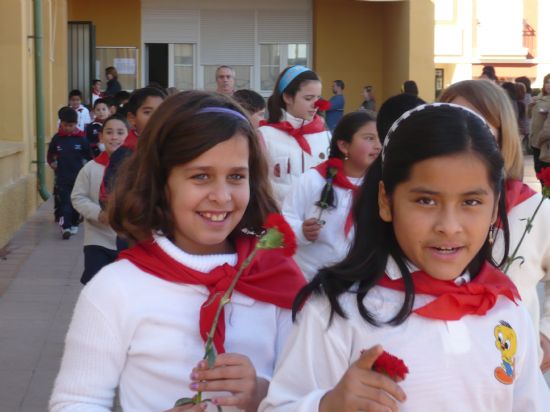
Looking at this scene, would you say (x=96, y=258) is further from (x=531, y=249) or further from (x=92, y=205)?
(x=531, y=249)

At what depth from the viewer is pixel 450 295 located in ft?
7.12

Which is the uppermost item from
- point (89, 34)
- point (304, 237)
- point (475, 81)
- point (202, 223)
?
point (89, 34)

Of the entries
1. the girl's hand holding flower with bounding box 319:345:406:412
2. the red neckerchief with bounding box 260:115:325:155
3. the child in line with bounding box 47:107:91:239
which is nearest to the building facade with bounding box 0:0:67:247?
the child in line with bounding box 47:107:91:239

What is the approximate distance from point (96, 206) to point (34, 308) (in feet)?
5.42

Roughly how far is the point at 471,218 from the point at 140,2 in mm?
22996

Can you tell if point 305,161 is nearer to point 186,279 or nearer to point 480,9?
point 186,279

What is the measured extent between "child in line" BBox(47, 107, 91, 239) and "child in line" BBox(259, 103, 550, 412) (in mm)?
9431

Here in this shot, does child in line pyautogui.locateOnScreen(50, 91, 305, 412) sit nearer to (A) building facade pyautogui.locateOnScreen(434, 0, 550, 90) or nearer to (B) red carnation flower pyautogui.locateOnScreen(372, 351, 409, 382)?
(B) red carnation flower pyautogui.locateOnScreen(372, 351, 409, 382)

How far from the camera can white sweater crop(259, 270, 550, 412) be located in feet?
6.91

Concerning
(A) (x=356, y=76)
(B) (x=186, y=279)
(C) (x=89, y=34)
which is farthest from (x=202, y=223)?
(A) (x=356, y=76)

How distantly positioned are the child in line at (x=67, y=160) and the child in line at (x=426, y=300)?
30.9 ft

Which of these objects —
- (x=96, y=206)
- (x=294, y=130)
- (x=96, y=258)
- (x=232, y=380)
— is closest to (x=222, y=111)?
(x=232, y=380)

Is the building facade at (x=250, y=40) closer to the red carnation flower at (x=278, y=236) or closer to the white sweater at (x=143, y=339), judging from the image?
the white sweater at (x=143, y=339)

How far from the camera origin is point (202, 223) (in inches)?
99.9
